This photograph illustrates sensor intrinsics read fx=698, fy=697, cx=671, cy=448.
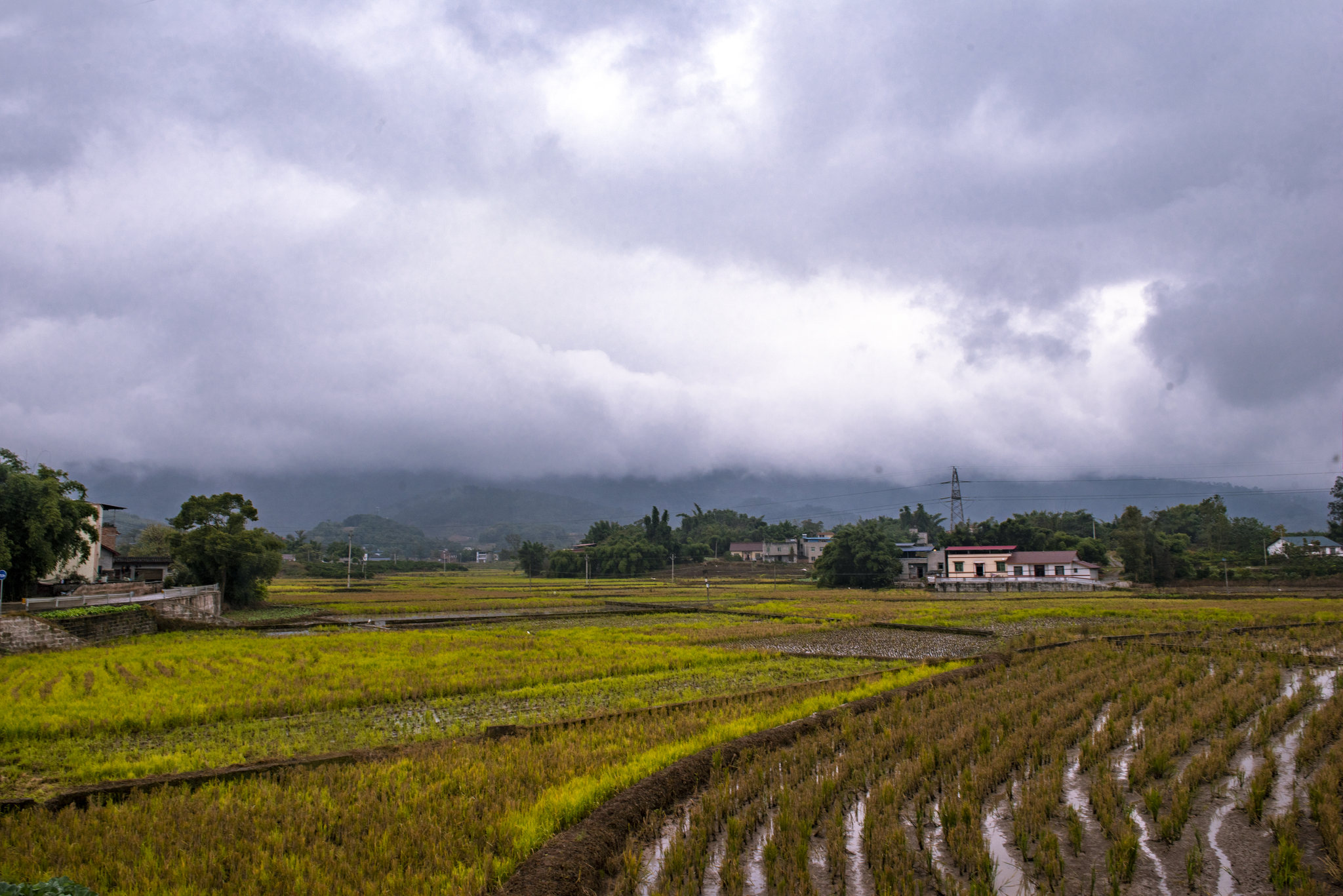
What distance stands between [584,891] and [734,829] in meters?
1.53

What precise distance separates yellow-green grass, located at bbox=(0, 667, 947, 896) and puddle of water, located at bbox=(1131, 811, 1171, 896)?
4.62m

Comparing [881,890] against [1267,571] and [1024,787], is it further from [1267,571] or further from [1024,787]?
[1267,571]

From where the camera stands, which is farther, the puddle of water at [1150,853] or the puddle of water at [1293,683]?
the puddle of water at [1293,683]

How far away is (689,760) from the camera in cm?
805

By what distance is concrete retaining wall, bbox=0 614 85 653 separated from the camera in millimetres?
19250

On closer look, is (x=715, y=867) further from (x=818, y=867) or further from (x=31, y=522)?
(x=31, y=522)

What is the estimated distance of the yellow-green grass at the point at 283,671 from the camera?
37.2 feet

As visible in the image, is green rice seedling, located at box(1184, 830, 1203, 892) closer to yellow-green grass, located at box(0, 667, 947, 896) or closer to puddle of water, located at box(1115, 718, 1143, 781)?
puddle of water, located at box(1115, 718, 1143, 781)

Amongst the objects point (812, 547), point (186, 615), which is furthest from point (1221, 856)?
point (812, 547)

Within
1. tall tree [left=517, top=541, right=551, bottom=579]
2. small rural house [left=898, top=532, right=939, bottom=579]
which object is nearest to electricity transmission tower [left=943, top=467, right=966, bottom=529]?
small rural house [left=898, top=532, right=939, bottom=579]

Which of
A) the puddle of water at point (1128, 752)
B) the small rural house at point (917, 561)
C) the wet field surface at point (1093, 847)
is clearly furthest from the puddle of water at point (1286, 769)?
the small rural house at point (917, 561)

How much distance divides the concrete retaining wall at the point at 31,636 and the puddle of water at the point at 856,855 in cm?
2349

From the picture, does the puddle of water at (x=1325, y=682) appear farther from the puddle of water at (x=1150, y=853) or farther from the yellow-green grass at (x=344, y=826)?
the yellow-green grass at (x=344, y=826)

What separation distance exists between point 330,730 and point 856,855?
817 cm
